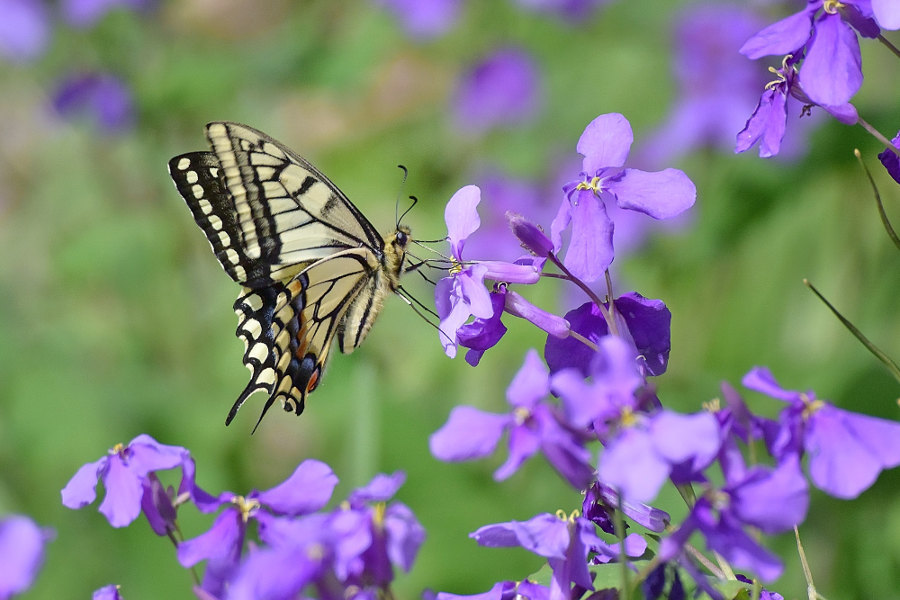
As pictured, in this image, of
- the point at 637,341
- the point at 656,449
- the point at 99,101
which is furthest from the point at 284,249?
the point at 99,101

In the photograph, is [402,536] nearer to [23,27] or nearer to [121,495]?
[121,495]

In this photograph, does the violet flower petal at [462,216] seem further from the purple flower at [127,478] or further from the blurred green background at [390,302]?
the blurred green background at [390,302]

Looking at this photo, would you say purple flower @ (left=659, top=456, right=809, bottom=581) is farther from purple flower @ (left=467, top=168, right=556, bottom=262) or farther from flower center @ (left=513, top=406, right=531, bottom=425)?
purple flower @ (left=467, top=168, right=556, bottom=262)

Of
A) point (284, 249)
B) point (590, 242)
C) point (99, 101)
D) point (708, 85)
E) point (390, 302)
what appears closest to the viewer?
point (590, 242)

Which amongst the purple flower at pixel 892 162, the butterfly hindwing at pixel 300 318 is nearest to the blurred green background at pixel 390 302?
the butterfly hindwing at pixel 300 318

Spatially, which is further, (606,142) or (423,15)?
(423,15)

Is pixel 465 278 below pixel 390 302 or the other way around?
the other way around

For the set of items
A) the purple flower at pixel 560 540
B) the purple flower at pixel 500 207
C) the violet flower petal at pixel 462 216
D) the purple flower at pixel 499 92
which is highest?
the violet flower petal at pixel 462 216
